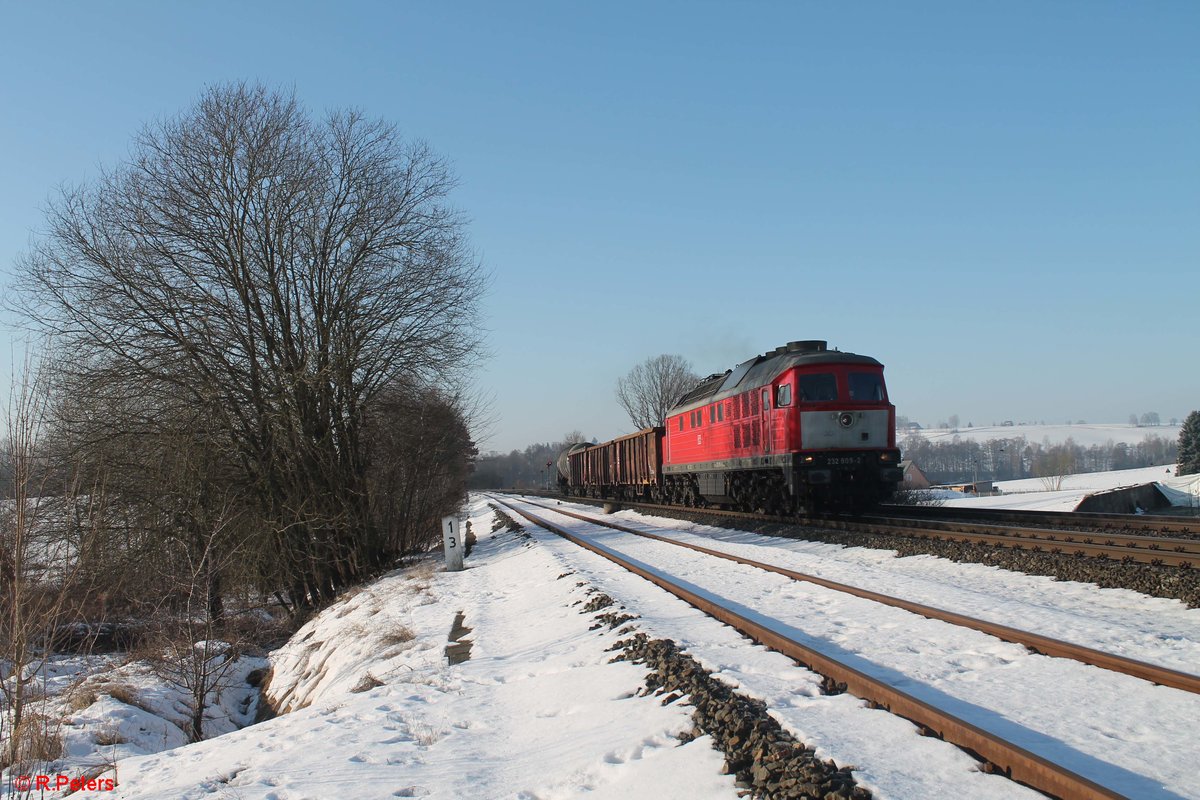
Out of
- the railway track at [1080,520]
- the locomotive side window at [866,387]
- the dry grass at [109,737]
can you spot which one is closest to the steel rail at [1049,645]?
the railway track at [1080,520]

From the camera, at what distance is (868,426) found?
1706cm

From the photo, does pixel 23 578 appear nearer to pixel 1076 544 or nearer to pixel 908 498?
pixel 1076 544

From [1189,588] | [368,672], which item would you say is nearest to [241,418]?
[368,672]

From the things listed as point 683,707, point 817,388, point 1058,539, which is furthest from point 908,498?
point 683,707

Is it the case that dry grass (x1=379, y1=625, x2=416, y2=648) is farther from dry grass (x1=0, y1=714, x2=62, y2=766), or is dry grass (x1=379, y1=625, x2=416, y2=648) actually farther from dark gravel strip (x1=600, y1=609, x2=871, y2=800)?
dark gravel strip (x1=600, y1=609, x2=871, y2=800)

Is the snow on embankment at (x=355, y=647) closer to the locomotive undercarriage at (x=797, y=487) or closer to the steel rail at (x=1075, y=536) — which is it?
the locomotive undercarriage at (x=797, y=487)

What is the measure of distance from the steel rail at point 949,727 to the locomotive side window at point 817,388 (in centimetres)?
983

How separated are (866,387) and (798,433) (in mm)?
1945

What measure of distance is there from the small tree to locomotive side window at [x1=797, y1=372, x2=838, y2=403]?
53921mm

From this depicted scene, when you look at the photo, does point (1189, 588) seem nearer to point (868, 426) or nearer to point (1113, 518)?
point (1113, 518)

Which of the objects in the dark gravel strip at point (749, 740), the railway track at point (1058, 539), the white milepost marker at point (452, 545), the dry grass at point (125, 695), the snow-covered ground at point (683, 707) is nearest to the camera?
the dark gravel strip at point (749, 740)

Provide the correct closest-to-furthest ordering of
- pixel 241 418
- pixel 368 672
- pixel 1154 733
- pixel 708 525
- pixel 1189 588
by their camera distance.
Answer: pixel 1154 733
pixel 1189 588
pixel 368 672
pixel 241 418
pixel 708 525

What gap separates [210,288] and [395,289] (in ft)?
13.3

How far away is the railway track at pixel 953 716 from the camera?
141 inches
